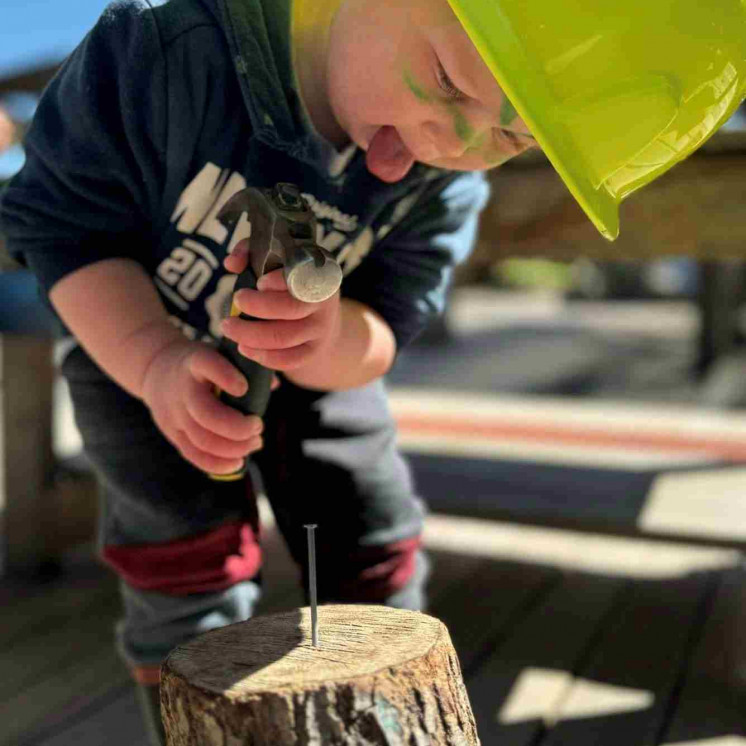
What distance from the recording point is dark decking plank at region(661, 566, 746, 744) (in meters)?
1.45

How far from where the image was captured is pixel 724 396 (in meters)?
4.95

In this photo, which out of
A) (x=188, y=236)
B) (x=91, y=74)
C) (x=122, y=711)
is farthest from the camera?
(x=122, y=711)

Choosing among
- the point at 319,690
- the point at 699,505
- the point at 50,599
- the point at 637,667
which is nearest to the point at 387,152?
the point at 319,690

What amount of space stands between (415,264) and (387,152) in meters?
0.32

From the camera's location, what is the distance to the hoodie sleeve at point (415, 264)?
1209 millimetres

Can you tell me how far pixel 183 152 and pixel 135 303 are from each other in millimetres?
167

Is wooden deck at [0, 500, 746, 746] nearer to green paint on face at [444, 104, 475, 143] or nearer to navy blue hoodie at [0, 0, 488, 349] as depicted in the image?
navy blue hoodie at [0, 0, 488, 349]

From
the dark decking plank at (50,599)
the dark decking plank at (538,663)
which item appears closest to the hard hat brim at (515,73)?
the dark decking plank at (538,663)

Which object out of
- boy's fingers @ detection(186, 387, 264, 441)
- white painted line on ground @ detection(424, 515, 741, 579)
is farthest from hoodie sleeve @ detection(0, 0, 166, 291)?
white painted line on ground @ detection(424, 515, 741, 579)

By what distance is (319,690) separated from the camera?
690 mm

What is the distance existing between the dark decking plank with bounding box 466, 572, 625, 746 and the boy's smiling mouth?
888 mm

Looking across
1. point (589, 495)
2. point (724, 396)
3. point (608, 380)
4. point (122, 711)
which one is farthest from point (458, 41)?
point (608, 380)

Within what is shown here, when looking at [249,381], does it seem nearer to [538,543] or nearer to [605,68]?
[605,68]

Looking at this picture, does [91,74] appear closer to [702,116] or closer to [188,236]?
[188,236]
